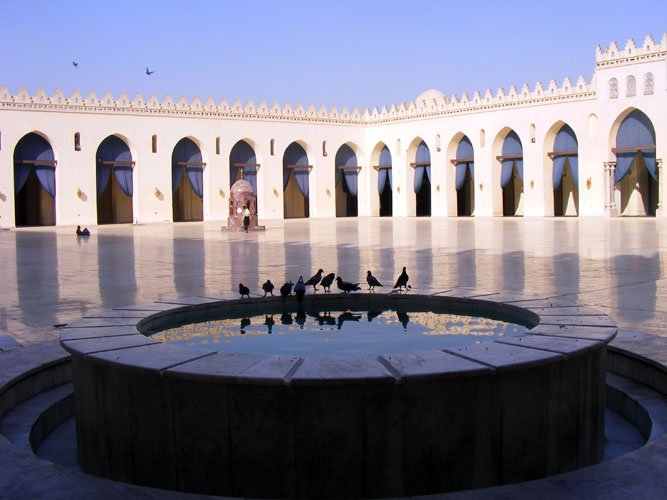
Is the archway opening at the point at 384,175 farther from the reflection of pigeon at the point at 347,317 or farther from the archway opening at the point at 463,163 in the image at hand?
the reflection of pigeon at the point at 347,317

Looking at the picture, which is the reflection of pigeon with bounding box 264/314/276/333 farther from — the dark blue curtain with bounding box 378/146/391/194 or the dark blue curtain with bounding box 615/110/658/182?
the dark blue curtain with bounding box 378/146/391/194

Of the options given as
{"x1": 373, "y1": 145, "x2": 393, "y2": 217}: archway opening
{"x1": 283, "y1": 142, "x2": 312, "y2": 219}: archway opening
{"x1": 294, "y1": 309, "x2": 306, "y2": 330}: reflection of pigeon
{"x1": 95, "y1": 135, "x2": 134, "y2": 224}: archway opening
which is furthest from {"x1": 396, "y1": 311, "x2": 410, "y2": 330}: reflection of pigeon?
{"x1": 373, "y1": 145, "x2": 393, "y2": 217}: archway opening

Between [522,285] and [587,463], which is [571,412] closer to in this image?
[587,463]

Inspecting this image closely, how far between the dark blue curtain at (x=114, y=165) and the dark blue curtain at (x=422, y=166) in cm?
1309

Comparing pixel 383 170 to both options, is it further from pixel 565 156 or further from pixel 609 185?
pixel 609 185

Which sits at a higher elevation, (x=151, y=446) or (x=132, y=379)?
(x=132, y=379)

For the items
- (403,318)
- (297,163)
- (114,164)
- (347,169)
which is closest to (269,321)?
(403,318)

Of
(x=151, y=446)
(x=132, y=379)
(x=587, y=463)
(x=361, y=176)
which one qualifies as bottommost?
(x=587, y=463)

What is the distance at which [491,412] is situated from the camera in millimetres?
2979

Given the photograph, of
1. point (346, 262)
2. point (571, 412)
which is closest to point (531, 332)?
point (571, 412)

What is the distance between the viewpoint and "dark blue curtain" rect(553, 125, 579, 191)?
2975 cm

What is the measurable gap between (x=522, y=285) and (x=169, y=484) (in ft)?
20.3

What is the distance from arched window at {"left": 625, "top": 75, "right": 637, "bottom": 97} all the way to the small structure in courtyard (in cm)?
1428

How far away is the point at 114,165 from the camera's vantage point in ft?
101
